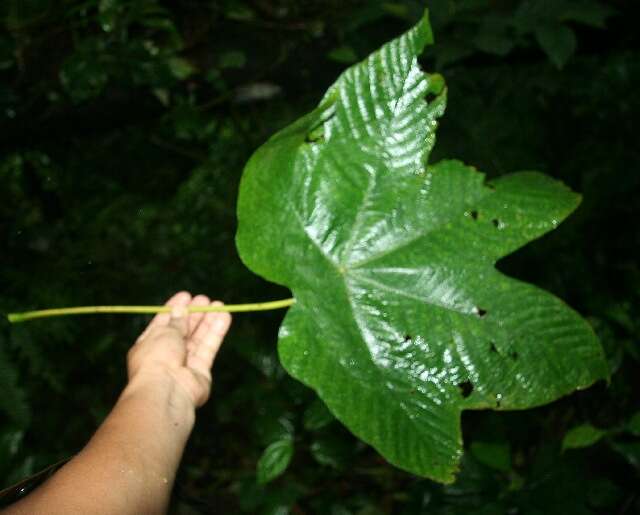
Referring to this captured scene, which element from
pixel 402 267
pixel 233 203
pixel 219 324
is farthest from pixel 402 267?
pixel 233 203

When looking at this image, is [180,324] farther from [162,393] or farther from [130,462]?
[130,462]

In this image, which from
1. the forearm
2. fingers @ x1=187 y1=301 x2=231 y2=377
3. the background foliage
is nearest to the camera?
the forearm

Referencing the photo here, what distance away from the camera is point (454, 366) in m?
0.85

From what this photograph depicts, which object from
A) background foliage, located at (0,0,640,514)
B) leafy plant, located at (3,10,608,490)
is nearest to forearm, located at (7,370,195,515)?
leafy plant, located at (3,10,608,490)

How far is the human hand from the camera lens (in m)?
1.21

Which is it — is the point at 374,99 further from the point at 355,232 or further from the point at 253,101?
the point at 253,101

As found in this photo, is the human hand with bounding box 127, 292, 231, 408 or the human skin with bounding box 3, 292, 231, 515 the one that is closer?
the human skin with bounding box 3, 292, 231, 515

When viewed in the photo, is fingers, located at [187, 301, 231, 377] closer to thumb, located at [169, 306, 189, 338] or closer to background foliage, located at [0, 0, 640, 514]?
thumb, located at [169, 306, 189, 338]

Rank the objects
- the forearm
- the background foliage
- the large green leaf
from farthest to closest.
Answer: the background foliage, the forearm, the large green leaf

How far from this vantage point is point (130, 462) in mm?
1031

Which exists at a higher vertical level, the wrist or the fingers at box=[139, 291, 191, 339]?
the fingers at box=[139, 291, 191, 339]

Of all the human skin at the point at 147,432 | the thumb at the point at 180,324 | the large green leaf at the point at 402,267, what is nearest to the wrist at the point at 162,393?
the human skin at the point at 147,432

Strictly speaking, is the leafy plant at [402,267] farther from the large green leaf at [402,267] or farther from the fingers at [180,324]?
the fingers at [180,324]

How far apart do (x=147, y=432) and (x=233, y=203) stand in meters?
1.33
